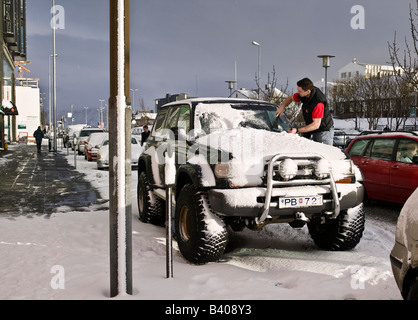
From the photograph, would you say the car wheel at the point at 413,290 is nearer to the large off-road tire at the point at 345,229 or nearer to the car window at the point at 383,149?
the large off-road tire at the point at 345,229

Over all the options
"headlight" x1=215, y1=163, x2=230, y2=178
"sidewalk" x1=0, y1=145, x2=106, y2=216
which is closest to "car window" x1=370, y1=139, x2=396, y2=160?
"headlight" x1=215, y1=163, x2=230, y2=178

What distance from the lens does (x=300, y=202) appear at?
4.86m

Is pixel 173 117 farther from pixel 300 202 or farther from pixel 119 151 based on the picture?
pixel 119 151

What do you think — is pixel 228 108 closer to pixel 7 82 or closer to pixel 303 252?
pixel 303 252

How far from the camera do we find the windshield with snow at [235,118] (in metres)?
6.21

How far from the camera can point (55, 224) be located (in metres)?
7.38

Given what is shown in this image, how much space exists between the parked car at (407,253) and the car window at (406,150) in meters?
5.66

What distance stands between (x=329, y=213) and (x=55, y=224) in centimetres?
439

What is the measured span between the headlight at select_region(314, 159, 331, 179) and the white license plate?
0.78 ft

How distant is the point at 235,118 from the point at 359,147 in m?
4.33

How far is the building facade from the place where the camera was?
37.3 m

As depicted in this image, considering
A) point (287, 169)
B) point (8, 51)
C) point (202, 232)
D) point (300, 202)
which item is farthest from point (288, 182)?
point (8, 51)

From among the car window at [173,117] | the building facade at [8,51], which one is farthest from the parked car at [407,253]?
the building facade at [8,51]

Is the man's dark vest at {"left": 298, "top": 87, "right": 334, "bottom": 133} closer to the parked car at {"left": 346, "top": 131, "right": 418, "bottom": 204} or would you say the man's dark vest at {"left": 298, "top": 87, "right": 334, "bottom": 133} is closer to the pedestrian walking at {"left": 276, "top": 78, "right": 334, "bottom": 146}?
the pedestrian walking at {"left": 276, "top": 78, "right": 334, "bottom": 146}
